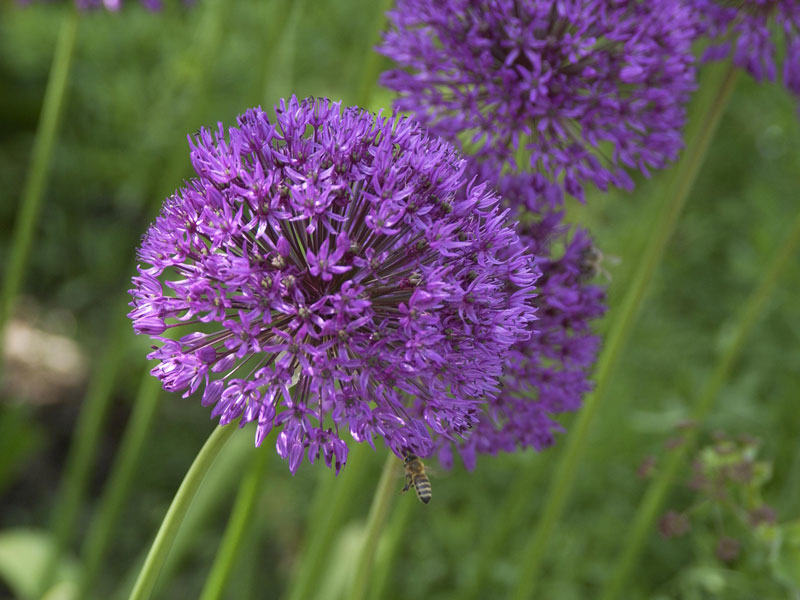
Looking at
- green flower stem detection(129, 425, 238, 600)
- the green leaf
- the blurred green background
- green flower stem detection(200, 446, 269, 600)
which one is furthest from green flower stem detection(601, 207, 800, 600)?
the green leaf

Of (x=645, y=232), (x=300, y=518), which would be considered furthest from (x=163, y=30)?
(x=645, y=232)

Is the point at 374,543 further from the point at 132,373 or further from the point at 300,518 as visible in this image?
the point at 132,373

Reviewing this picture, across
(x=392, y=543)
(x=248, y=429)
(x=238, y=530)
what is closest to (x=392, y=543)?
(x=392, y=543)

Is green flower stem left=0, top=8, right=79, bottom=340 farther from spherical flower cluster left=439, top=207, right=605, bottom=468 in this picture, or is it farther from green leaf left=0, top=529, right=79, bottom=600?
spherical flower cluster left=439, top=207, right=605, bottom=468

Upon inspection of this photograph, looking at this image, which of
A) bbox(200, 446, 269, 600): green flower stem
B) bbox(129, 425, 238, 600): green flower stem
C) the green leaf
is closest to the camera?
bbox(129, 425, 238, 600): green flower stem

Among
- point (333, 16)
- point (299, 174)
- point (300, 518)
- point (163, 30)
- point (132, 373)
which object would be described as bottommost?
point (300, 518)

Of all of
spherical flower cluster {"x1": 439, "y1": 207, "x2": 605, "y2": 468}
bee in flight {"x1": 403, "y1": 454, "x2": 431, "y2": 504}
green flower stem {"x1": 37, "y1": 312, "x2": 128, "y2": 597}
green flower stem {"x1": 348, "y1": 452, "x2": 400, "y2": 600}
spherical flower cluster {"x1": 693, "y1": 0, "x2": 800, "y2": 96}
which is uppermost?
spherical flower cluster {"x1": 693, "y1": 0, "x2": 800, "y2": 96}

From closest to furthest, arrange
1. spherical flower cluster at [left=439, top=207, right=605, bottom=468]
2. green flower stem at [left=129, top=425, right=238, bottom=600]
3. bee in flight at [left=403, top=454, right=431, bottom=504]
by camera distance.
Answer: green flower stem at [left=129, top=425, right=238, bottom=600]
bee in flight at [left=403, top=454, right=431, bottom=504]
spherical flower cluster at [left=439, top=207, right=605, bottom=468]
